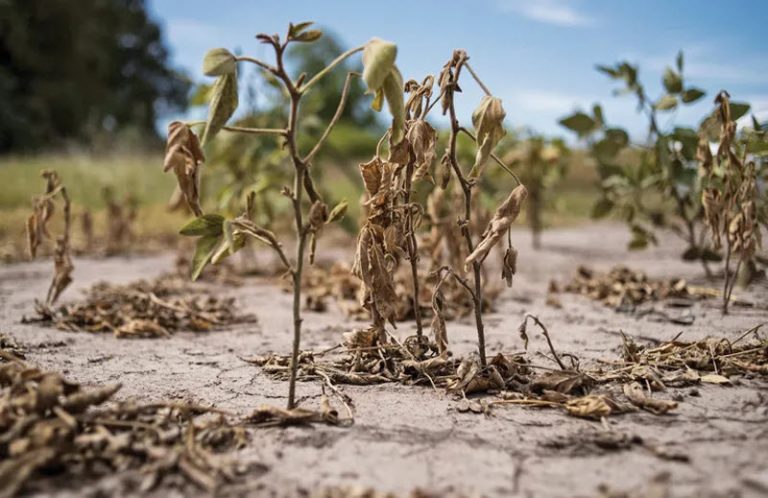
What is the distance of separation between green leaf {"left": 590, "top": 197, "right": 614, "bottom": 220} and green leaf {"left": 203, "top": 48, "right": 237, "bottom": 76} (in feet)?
8.69

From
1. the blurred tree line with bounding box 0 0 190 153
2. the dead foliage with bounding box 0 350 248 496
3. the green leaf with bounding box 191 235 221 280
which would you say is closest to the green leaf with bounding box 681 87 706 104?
the green leaf with bounding box 191 235 221 280

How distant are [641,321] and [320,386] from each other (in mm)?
1430

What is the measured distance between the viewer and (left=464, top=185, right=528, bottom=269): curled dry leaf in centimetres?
153

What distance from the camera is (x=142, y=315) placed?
2.64m

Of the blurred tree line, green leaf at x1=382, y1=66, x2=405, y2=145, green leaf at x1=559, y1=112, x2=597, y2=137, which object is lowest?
green leaf at x1=382, y1=66, x2=405, y2=145

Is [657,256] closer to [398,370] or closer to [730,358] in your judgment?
[730,358]

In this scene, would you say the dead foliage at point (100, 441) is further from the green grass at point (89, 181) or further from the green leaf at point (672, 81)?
the green grass at point (89, 181)

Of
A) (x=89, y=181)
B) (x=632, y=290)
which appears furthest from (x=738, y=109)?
(x=89, y=181)

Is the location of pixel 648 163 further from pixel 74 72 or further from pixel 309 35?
pixel 74 72

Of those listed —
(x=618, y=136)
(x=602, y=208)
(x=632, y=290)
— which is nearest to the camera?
(x=632, y=290)

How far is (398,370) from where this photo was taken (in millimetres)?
1855

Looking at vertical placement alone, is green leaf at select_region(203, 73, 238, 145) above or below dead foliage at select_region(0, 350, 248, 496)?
above

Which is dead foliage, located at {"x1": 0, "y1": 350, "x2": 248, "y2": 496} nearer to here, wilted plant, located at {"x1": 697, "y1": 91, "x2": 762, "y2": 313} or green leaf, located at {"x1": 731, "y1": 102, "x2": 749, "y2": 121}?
wilted plant, located at {"x1": 697, "y1": 91, "x2": 762, "y2": 313}

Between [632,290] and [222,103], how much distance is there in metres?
2.20
